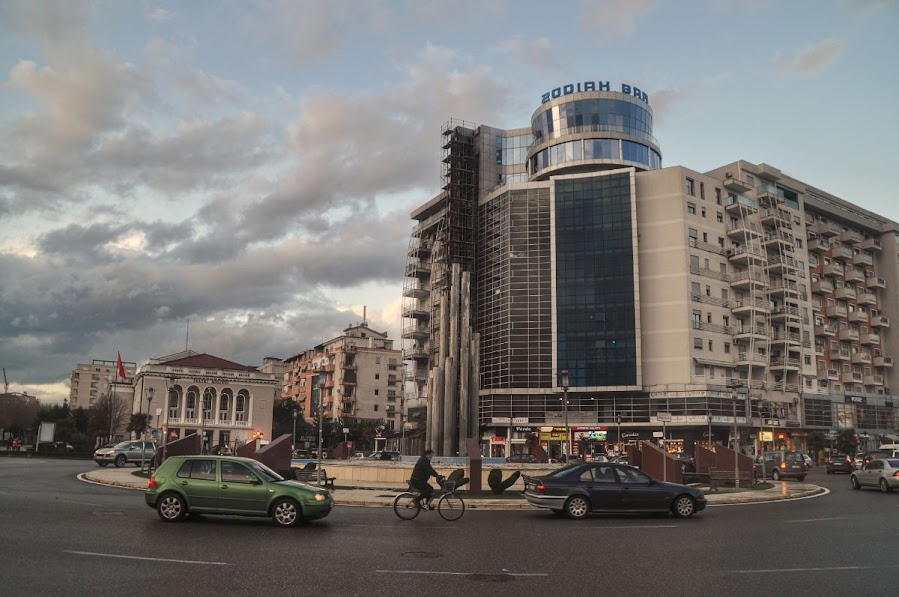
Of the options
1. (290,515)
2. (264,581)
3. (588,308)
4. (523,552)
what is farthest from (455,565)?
(588,308)

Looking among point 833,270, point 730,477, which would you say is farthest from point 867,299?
point 730,477

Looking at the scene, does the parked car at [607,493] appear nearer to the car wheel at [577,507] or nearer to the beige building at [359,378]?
the car wheel at [577,507]

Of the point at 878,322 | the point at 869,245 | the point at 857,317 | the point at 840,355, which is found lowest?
the point at 840,355

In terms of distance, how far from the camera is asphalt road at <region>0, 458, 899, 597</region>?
9562 millimetres

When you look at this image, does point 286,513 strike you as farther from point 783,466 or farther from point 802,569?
point 783,466

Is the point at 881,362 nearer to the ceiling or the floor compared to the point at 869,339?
nearer to the floor

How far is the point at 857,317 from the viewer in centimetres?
9331

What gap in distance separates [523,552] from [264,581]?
488 centimetres

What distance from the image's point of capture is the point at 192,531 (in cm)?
1459

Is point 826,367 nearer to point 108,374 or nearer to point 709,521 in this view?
point 709,521

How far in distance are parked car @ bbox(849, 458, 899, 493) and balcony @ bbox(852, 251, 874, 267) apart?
74.1m

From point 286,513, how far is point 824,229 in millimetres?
93806

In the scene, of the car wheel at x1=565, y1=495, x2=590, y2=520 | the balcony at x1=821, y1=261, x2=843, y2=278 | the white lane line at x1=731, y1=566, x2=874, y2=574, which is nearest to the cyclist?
the car wheel at x1=565, y1=495, x2=590, y2=520

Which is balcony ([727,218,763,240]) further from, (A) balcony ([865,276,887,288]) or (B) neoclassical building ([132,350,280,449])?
(B) neoclassical building ([132,350,280,449])
